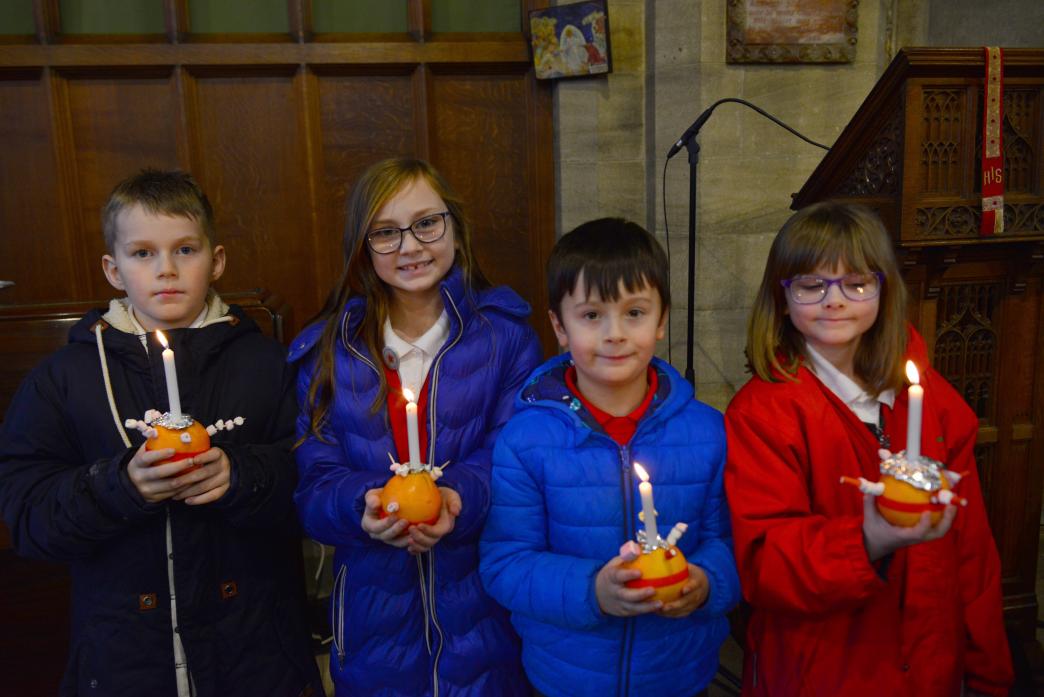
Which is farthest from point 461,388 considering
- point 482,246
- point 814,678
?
point 482,246

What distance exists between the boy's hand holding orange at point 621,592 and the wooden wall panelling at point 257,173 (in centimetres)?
237

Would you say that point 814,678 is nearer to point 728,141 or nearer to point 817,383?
point 817,383

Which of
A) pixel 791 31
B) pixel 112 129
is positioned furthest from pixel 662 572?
pixel 112 129

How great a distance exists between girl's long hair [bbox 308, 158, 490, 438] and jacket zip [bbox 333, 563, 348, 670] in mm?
326

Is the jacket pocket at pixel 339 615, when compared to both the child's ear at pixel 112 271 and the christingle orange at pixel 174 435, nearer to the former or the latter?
the christingle orange at pixel 174 435

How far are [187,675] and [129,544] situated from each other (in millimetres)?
291

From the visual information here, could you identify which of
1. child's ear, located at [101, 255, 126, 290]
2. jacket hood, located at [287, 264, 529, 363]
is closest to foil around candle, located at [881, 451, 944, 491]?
jacket hood, located at [287, 264, 529, 363]

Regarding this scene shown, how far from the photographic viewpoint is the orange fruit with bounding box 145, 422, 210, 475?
1.32 m

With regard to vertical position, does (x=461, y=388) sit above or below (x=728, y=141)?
below

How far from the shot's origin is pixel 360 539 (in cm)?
162

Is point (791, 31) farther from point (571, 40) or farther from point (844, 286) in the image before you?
point (844, 286)

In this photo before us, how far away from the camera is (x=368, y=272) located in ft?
5.98

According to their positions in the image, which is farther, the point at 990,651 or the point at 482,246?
the point at 482,246

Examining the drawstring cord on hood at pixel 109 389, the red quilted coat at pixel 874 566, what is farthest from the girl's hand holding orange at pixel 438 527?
the drawstring cord on hood at pixel 109 389
